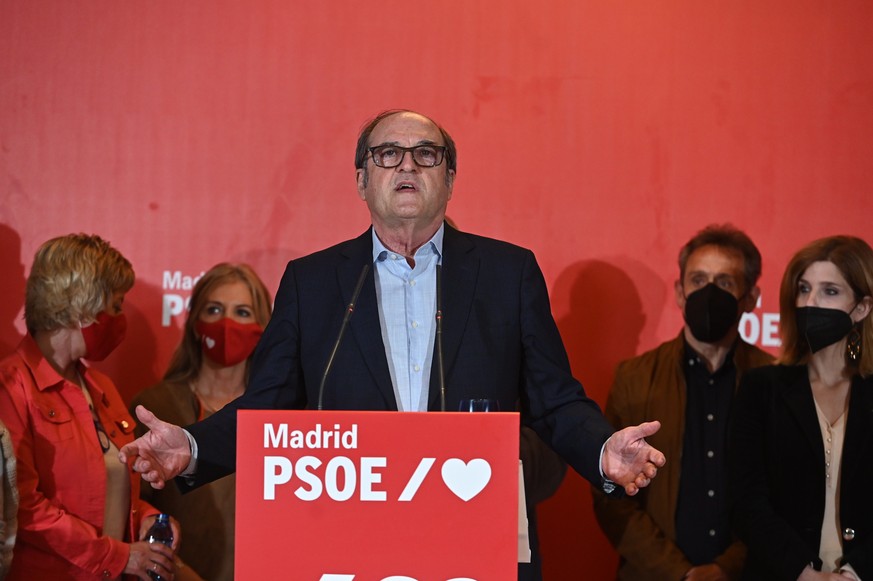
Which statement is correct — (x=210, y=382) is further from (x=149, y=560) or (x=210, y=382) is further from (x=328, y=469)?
(x=328, y=469)

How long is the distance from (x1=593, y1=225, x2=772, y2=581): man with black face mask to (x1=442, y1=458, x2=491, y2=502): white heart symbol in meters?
1.65

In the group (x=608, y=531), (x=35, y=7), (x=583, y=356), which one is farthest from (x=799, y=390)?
(x=35, y=7)

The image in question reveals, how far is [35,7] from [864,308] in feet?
10.5

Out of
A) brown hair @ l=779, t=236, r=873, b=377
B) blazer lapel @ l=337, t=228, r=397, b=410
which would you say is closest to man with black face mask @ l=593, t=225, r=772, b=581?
brown hair @ l=779, t=236, r=873, b=377

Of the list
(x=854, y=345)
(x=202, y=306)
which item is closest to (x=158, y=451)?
(x=202, y=306)

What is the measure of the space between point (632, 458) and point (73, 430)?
182 cm

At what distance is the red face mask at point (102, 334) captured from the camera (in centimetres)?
316

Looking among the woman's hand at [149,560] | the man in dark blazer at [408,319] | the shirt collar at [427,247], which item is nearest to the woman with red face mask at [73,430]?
the woman's hand at [149,560]

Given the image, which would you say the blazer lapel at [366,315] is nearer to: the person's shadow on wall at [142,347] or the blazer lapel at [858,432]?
the blazer lapel at [858,432]

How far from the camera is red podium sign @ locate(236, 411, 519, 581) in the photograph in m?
1.73

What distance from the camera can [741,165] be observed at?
4047 millimetres

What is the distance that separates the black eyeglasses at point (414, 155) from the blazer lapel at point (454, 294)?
184 millimetres

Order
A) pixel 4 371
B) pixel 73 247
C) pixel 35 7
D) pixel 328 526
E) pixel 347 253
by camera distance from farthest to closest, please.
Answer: pixel 35 7
pixel 73 247
pixel 4 371
pixel 347 253
pixel 328 526

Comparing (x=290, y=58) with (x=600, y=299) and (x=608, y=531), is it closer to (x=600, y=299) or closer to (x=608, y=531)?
(x=600, y=299)
